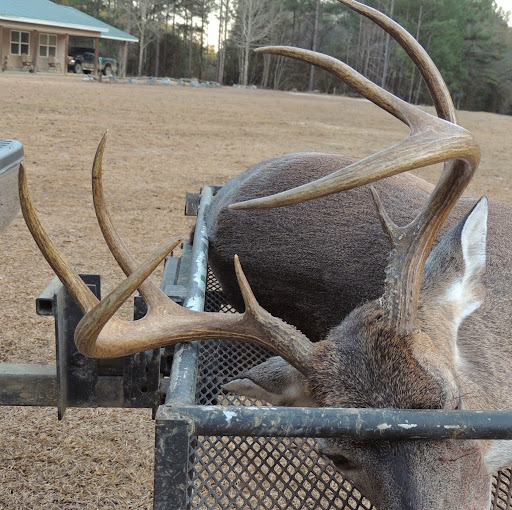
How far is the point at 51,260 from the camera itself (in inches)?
73.2

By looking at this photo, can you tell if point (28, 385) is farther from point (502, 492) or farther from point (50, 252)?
point (502, 492)

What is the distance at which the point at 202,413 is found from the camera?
1.45 metres

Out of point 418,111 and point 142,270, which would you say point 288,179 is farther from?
point 142,270

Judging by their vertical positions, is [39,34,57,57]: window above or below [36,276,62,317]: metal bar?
above

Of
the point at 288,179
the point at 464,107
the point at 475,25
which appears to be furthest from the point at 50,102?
the point at 475,25

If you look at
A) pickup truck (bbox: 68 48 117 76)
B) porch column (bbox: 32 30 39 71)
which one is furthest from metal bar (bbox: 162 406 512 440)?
pickup truck (bbox: 68 48 117 76)

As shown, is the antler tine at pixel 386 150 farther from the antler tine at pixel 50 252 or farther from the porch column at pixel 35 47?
the porch column at pixel 35 47

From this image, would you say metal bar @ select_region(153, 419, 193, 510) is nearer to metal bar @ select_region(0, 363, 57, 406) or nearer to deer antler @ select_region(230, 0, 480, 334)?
deer antler @ select_region(230, 0, 480, 334)

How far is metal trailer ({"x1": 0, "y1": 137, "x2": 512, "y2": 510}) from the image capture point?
1.44m

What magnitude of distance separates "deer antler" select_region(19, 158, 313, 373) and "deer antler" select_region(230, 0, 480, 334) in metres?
0.32

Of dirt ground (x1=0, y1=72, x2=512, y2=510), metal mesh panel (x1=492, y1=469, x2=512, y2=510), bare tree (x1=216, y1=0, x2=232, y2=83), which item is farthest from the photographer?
bare tree (x1=216, y1=0, x2=232, y2=83)

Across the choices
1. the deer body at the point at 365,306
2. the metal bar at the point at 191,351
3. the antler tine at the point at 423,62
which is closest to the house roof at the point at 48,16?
the deer body at the point at 365,306

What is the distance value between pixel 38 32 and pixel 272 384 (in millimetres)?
36621

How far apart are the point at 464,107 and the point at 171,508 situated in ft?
168
